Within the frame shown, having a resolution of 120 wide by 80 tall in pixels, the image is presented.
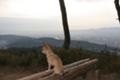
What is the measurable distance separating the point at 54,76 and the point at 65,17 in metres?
9.28

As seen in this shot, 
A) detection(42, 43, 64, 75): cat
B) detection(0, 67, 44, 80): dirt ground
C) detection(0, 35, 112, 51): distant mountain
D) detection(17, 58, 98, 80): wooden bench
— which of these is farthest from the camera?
detection(0, 35, 112, 51): distant mountain

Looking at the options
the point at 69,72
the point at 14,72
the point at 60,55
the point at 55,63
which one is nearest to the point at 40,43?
the point at 60,55

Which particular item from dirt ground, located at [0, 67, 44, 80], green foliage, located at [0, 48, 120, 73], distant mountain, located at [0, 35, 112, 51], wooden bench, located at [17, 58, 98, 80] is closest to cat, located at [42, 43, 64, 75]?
wooden bench, located at [17, 58, 98, 80]

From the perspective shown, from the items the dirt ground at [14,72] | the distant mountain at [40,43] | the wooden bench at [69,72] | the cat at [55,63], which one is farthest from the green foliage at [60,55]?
the cat at [55,63]

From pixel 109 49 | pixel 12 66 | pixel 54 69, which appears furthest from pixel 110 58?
pixel 54 69

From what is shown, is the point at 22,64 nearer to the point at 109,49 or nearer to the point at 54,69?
the point at 109,49

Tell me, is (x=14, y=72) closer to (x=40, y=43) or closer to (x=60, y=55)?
(x=60, y=55)

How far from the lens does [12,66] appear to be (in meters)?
14.3

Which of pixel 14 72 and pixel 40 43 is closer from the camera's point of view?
pixel 14 72

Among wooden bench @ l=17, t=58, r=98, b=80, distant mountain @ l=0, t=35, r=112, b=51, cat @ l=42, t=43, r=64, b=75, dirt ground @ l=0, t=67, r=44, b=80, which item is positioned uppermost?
cat @ l=42, t=43, r=64, b=75

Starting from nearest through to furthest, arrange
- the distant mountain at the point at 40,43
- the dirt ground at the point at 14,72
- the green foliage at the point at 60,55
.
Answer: the dirt ground at the point at 14,72
the green foliage at the point at 60,55
the distant mountain at the point at 40,43

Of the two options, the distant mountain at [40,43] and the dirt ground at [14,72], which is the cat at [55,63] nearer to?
the dirt ground at [14,72]

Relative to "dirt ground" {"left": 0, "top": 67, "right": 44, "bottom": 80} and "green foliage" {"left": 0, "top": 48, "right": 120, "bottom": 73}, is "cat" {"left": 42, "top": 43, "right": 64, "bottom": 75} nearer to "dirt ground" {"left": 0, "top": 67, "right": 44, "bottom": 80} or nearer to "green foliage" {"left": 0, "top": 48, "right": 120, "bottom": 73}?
"dirt ground" {"left": 0, "top": 67, "right": 44, "bottom": 80}

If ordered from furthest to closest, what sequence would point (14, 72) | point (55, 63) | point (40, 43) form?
point (40, 43), point (14, 72), point (55, 63)
